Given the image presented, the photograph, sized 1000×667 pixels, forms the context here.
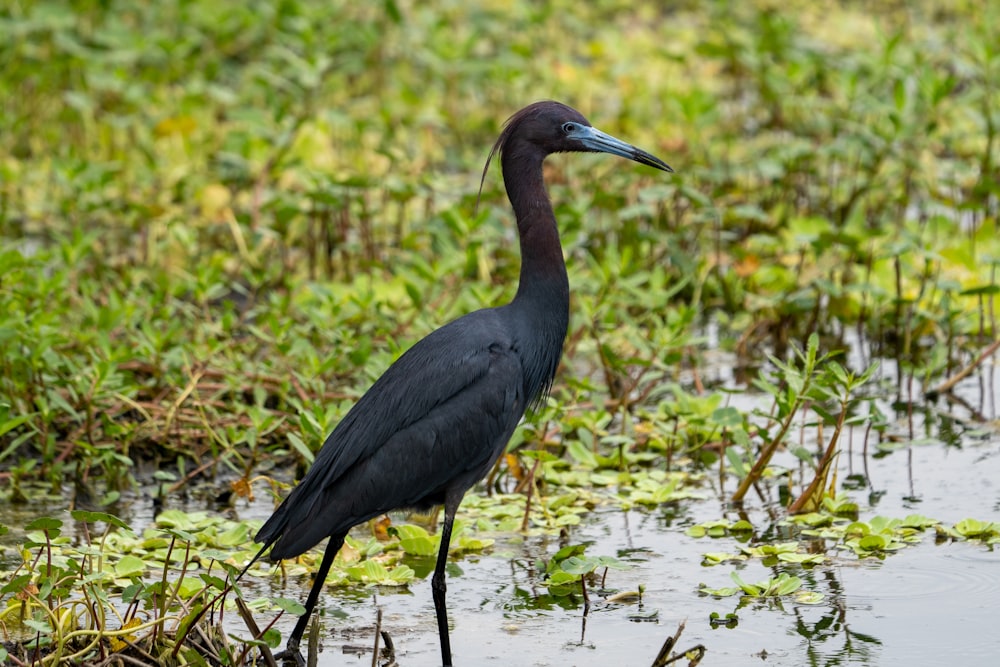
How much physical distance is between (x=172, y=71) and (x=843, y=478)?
20.7 ft

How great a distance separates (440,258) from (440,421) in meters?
2.90

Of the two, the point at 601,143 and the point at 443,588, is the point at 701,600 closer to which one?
the point at 443,588

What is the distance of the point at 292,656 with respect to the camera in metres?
4.25

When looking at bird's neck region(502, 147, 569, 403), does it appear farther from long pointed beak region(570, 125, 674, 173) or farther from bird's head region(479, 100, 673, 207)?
long pointed beak region(570, 125, 674, 173)

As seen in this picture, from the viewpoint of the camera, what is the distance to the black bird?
14.2 ft

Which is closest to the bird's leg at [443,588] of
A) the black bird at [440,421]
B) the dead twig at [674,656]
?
the black bird at [440,421]

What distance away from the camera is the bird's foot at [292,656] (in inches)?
167

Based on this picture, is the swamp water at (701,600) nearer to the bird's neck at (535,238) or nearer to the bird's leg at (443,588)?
the bird's leg at (443,588)

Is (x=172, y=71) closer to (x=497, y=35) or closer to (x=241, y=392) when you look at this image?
(x=497, y=35)

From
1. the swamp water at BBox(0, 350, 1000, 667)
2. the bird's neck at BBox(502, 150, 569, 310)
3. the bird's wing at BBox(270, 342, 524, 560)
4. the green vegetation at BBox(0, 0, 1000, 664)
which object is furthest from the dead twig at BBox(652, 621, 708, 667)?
the bird's neck at BBox(502, 150, 569, 310)

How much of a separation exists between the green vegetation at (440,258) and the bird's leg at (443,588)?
1.22 ft

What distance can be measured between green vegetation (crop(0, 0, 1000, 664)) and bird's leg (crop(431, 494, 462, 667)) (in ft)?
1.22

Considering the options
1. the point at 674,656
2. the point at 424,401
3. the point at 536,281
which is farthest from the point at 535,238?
the point at 674,656

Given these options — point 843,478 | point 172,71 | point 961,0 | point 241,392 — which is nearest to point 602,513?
point 843,478
